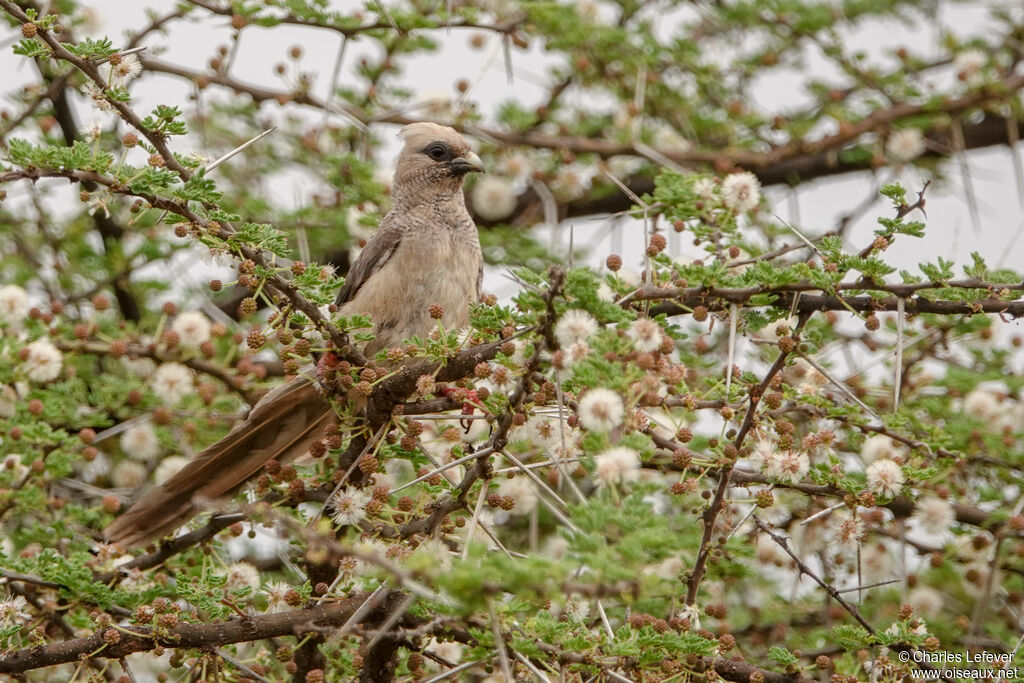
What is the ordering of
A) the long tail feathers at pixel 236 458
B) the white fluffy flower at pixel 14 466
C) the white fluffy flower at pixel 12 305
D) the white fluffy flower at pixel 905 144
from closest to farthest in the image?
1. the white fluffy flower at pixel 14 466
2. the long tail feathers at pixel 236 458
3. the white fluffy flower at pixel 12 305
4. the white fluffy flower at pixel 905 144

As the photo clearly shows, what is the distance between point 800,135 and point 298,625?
4.05 m

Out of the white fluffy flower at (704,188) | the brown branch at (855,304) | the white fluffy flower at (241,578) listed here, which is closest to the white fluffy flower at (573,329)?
the brown branch at (855,304)

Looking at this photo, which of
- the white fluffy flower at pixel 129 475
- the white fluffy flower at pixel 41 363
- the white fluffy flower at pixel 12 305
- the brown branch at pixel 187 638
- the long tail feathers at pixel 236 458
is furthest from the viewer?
the white fluffy flower at pixel 129 475

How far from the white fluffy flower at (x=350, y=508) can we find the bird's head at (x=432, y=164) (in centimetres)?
200

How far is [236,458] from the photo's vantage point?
445 cm

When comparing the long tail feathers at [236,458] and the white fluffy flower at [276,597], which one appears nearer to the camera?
the white fluffy flower at [276,597]

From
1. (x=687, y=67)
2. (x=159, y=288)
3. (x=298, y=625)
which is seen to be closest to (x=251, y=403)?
(x=159, y=288)

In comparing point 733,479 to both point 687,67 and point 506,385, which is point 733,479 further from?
point 687,67

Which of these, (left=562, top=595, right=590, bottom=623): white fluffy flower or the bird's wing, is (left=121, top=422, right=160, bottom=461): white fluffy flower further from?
(left=562, top=595, right=590, bottom=623): white fluffy flower

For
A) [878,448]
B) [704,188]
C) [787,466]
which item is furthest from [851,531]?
[704,188]

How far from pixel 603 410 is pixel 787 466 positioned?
90cm

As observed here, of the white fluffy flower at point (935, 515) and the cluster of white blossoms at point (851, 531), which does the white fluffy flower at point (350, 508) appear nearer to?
the cluster of white blossoms at point (851, 531)

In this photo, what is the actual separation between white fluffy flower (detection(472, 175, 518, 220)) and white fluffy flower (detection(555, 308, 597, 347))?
3408mm

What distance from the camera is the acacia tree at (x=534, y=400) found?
9.91 ft
